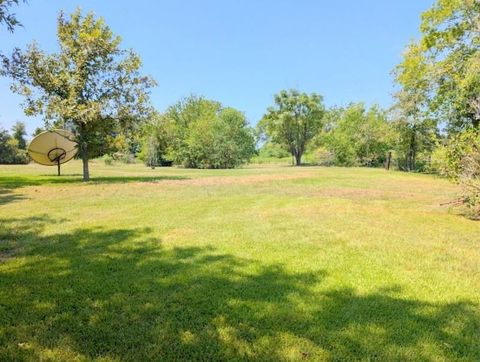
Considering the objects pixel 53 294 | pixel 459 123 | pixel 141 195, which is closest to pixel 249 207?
pixel 141 195

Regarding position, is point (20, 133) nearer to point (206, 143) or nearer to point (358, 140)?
point (206, 143)

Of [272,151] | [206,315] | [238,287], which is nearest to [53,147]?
[238,287]

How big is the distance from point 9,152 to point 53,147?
1550 inches

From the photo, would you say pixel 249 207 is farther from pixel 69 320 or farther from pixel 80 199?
pixel 69 320

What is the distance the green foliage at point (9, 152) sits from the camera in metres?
56.1

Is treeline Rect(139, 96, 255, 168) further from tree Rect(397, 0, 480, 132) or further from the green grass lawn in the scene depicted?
the green grass lawn

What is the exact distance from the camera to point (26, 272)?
5.80 metres

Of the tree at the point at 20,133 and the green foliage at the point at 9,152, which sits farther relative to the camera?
the tree at the point at 20,133

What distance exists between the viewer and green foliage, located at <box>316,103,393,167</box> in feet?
181

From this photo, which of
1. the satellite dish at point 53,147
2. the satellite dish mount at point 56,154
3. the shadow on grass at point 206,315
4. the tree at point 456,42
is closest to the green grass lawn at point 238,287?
the shadow on grass at point 206,315

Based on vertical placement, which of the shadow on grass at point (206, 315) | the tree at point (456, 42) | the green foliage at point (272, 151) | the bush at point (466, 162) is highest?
the tree at point (456, 42)

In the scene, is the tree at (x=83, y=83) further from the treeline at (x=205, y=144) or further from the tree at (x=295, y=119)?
the tree at (x=295, y=119)

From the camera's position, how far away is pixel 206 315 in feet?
14.5

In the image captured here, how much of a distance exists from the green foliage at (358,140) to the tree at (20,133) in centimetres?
5282
